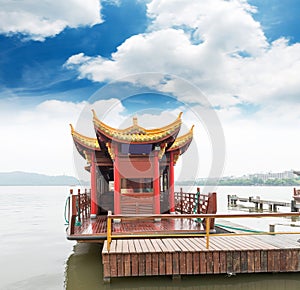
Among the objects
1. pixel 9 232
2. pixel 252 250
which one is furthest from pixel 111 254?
pixel 9 232

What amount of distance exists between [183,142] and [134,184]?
216 cm

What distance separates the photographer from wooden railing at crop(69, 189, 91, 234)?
→ 24.6ft

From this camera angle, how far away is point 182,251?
554 centimetres

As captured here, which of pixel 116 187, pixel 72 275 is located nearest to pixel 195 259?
pixel 72 275

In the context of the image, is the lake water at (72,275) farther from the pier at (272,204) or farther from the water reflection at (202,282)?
the pier at (272,204)

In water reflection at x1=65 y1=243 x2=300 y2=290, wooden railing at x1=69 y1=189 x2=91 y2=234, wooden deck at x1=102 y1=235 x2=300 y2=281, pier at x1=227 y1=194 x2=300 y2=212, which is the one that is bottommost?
pier at x1=227 y1=194 x2=300 y2=212

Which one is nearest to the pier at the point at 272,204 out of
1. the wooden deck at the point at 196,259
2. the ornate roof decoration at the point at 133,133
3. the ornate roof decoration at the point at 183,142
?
the ornate roof decoration at the point at 183,142

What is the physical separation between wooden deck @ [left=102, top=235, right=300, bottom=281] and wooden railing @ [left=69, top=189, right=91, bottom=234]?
1917 millimetres

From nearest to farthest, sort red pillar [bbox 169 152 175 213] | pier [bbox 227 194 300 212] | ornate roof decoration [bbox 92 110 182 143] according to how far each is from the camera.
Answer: ornate roof decoration [bbox 92 110 182 143] < red pillar [bbox 169 152 175 213] < pier [bbox 227 194 300 212]

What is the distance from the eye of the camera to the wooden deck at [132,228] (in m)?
7.05

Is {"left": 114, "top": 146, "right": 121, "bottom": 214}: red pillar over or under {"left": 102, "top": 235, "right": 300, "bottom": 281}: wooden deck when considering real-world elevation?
over

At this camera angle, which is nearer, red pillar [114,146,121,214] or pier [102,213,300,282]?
pier [102,213,300,282]

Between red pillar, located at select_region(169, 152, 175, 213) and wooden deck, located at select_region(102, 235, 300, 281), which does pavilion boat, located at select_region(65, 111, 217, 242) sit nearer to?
red pillar, located at select_region(169, 152, 175, 213)

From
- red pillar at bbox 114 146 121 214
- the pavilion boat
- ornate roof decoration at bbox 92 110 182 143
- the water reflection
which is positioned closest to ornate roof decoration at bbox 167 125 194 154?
the pavilion boat
